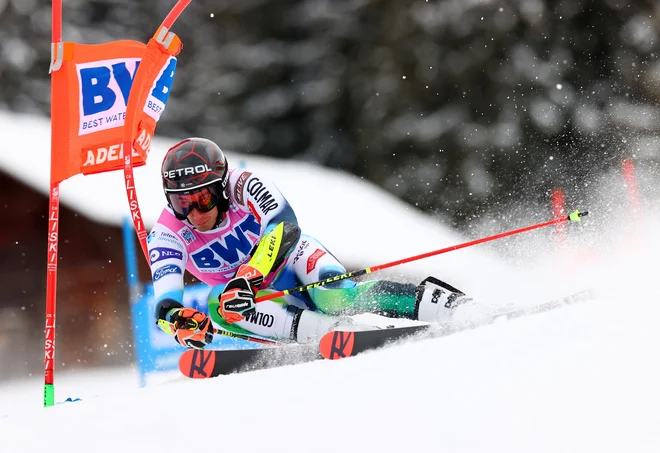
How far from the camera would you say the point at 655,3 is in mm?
13867

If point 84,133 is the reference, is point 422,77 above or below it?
above

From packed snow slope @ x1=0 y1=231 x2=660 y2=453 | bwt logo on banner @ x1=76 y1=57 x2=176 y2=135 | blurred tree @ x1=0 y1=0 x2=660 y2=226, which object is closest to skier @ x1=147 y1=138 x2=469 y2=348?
bwt logo on banner @ x1=76 y1=57 x2=176 y2=135

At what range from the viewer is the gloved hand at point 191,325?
407cm

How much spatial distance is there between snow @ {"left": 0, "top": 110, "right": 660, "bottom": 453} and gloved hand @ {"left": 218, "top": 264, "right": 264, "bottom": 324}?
64 cm

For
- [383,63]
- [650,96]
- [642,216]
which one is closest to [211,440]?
[642,216]

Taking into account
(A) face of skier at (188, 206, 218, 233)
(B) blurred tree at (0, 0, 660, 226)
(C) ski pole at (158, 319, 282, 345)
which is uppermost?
(B) blurred tree at (0, 0, 660, 226)

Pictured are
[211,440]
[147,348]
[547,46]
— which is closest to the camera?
[211,440]

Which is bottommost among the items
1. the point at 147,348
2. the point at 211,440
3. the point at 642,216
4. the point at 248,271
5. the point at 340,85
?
the point at 147,348

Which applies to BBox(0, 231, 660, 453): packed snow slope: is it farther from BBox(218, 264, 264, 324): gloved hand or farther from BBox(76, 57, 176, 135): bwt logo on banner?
BBox(76, 57, 176, 135): bwt logo on banner

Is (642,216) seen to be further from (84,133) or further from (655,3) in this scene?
(655,3)

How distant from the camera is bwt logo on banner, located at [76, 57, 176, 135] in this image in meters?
4.46

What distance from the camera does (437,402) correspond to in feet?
8.21

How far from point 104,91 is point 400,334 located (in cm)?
216

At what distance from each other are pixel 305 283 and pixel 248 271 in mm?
554
